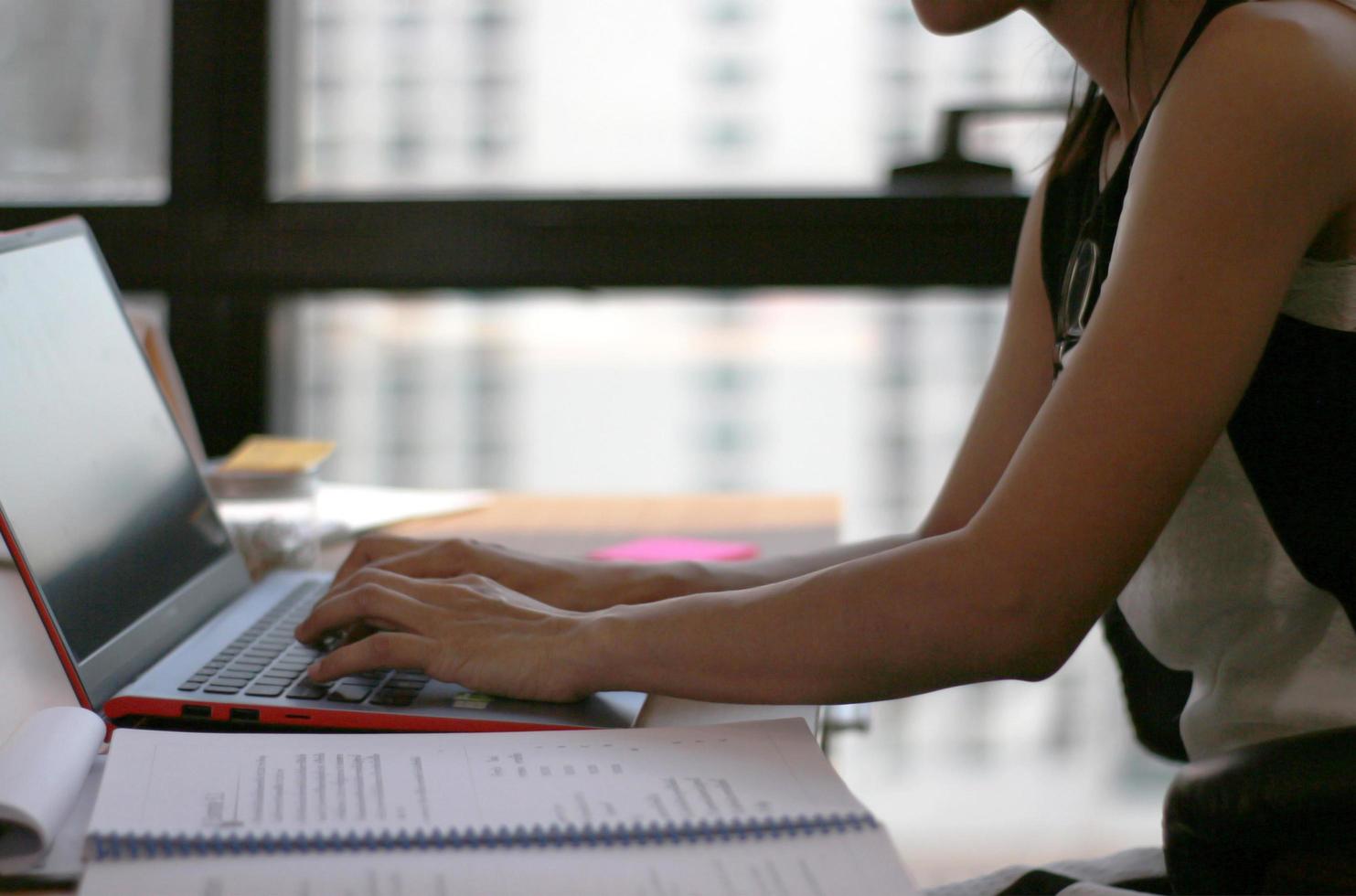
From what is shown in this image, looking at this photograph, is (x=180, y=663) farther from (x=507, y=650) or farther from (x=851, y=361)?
(x=851, y=361)

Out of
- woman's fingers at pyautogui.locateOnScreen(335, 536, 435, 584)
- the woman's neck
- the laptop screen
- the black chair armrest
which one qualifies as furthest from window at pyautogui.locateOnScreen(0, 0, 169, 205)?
the black chair armrest

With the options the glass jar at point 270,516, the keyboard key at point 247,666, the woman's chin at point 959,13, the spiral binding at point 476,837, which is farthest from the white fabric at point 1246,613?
the glass jar at point 270,516

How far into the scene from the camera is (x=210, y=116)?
6.68 feet

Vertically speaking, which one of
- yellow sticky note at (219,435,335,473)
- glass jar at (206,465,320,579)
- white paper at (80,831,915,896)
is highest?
white paper at (80,831,915,896)

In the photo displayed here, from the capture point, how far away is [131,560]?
2.88 feet

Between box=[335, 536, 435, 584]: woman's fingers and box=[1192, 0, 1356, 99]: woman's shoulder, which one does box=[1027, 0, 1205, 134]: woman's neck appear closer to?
box=[1192, 0, 1356, 99]: woman's shoulder

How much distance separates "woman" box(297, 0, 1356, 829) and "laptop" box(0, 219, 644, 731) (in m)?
0.03

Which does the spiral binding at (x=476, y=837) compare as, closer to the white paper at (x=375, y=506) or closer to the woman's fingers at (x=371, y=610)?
the woman's fingers at (x=371, y=610)

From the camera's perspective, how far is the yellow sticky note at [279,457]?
1.25 meters

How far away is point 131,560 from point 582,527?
60 cm

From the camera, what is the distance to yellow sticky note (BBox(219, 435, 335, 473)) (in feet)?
4.09

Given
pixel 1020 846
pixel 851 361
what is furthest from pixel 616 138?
pixel 1020 846

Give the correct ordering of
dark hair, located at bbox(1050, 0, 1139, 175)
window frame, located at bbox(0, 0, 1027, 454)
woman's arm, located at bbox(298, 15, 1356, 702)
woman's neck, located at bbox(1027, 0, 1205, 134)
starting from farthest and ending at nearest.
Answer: window frame, located at bbox(0, 0, 1027, 454), dark hair, located at bbox(1050, 0, 1139, 175), woman's neck, located at bbox(1027, 0, 1205, 134), woman's arm, located at bbox(298, 15, 1356, 702)

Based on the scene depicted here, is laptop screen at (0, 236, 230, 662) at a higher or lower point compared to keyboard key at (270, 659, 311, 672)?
higher
